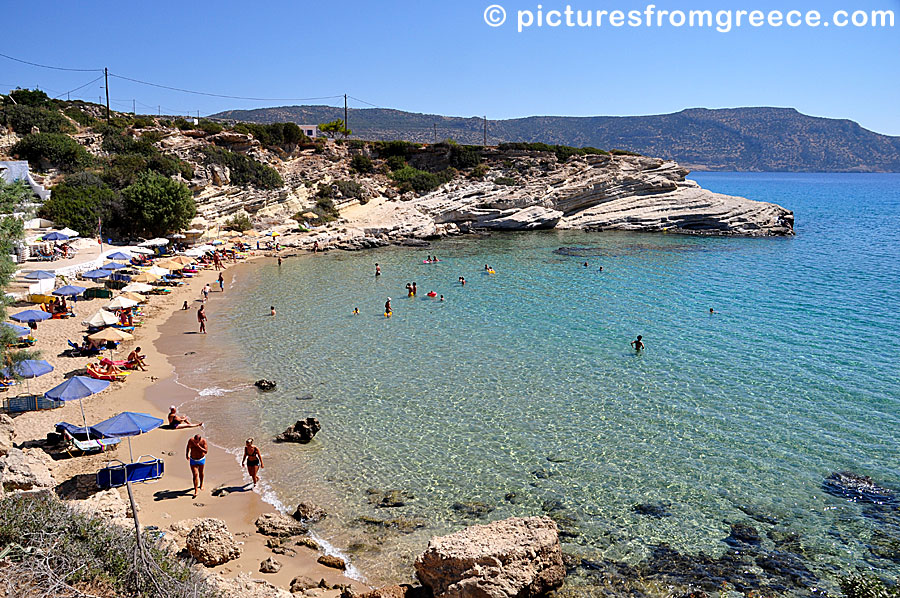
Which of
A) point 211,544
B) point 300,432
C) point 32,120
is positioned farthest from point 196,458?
point 32,120

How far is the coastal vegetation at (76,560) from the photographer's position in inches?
205

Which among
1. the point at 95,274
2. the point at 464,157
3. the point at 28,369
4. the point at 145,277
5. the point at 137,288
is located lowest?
the point at 28,369

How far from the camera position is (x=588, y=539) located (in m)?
10.0

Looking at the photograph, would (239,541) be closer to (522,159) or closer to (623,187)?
(623,187)

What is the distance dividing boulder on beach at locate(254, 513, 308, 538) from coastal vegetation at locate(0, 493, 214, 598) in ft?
10.8

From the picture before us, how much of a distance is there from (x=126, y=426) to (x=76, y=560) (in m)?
6.80

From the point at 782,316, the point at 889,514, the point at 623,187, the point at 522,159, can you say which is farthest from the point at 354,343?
the point at 522,159

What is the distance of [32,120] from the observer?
45.5 m

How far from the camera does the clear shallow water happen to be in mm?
10727

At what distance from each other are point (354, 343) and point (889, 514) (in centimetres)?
1532

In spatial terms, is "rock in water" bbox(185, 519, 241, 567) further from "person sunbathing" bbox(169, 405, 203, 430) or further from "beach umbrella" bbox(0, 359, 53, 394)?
"beach umbrella" bbox(0, 359, 53, 394)

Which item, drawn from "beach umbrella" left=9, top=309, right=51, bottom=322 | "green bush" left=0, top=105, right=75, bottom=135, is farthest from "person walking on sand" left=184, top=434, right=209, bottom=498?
"green bush" left=0, top=105, right=75, bottom=135

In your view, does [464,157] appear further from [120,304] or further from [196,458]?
[196,458]

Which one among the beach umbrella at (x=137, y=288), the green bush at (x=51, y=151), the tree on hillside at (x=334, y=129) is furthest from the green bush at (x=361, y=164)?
the beach umbrella at (x=137, y=288)
